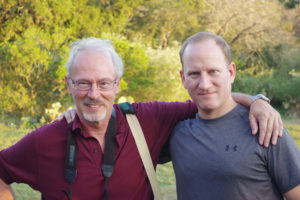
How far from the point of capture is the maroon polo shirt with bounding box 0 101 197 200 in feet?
7.73

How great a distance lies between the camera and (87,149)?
2.42 meters

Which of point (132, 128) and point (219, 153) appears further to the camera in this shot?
point (132, 128)

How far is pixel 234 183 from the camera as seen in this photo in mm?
1996

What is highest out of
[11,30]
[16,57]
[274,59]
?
[11,30]

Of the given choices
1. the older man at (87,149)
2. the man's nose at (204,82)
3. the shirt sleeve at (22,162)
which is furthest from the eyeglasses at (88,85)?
the man's nose at (204,82)

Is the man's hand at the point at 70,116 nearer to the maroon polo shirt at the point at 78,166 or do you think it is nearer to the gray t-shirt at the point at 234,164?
the maroon polo shirt at the point at 78,166

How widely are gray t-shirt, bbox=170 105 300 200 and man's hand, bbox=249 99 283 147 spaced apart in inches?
1.5

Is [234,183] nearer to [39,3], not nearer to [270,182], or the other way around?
[270,182]

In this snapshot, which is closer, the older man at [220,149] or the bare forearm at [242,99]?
the older man at [220,149]

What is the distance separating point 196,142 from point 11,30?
634 inches

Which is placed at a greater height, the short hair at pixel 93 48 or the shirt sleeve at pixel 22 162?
the short hair at pixel 93 48

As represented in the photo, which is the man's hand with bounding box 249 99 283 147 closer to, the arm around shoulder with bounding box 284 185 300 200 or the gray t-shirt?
the gray t-shirt

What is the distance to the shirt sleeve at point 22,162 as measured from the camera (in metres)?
2.41

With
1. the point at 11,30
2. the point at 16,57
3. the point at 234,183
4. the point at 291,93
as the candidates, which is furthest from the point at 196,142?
the point at 11,30
